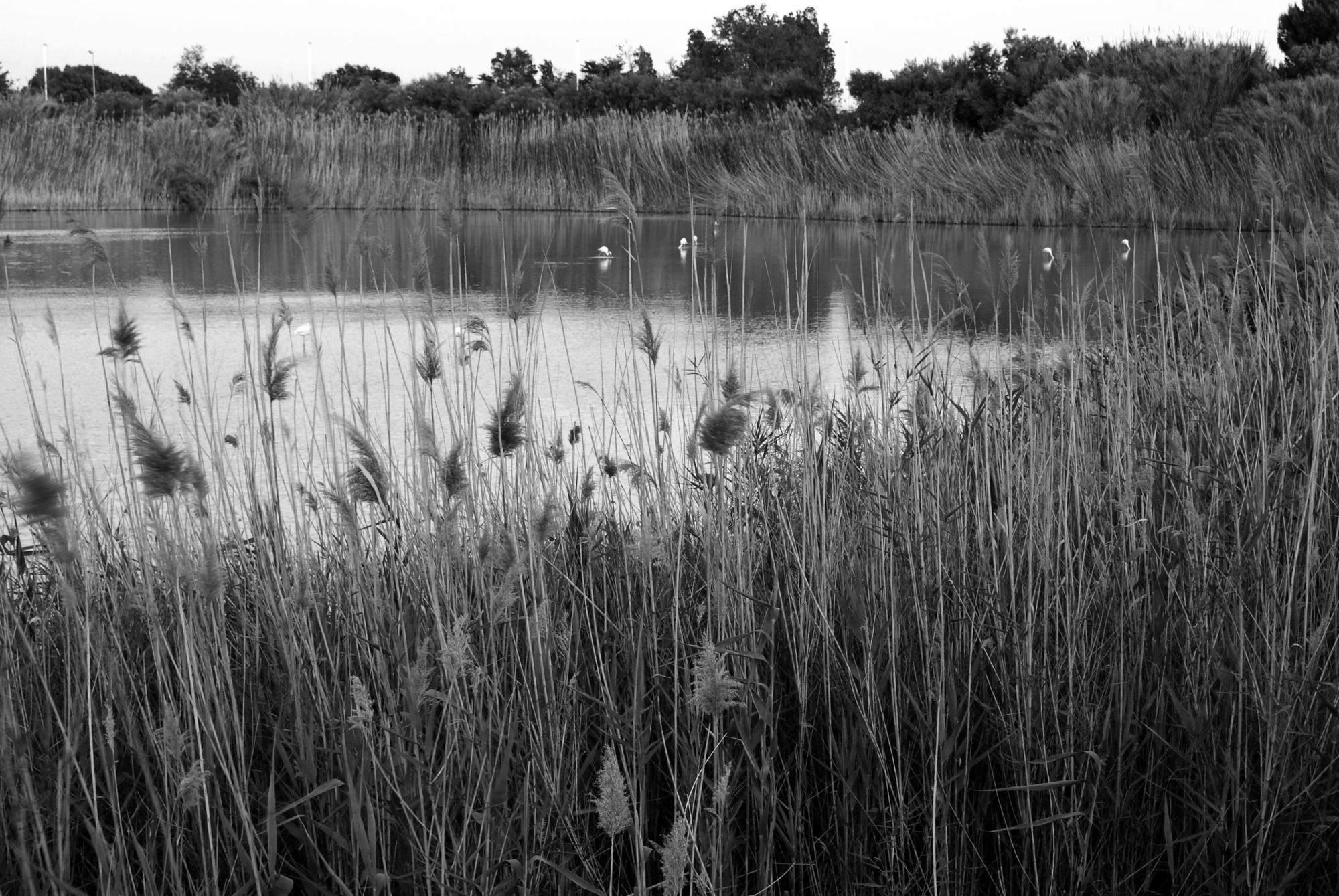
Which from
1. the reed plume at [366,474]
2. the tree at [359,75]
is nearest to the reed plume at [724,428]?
the reed plume at [366,474]

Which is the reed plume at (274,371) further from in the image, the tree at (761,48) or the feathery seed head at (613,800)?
the tree at (761,48)

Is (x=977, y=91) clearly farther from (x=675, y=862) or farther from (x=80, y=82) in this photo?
(x=80, y=82)

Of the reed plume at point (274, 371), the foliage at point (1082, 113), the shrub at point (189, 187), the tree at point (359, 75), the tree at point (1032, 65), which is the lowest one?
the reed plume at point (274, 371)

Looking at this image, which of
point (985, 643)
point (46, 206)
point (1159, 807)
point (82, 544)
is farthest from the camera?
point (46, 206)

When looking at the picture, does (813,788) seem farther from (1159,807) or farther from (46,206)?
(46,206)

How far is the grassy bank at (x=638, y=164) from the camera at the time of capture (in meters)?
12.1

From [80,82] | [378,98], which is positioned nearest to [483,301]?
[378,98]

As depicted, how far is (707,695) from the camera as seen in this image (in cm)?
115

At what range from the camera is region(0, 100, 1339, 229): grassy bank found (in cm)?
1208

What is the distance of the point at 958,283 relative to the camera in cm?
262

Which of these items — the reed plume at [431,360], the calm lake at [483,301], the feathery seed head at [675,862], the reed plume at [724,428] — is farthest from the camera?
the calm lake at [483,301]

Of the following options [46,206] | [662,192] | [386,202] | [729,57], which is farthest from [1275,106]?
[729,57]

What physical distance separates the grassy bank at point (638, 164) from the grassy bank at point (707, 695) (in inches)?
371

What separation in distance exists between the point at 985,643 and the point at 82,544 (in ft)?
4.87
